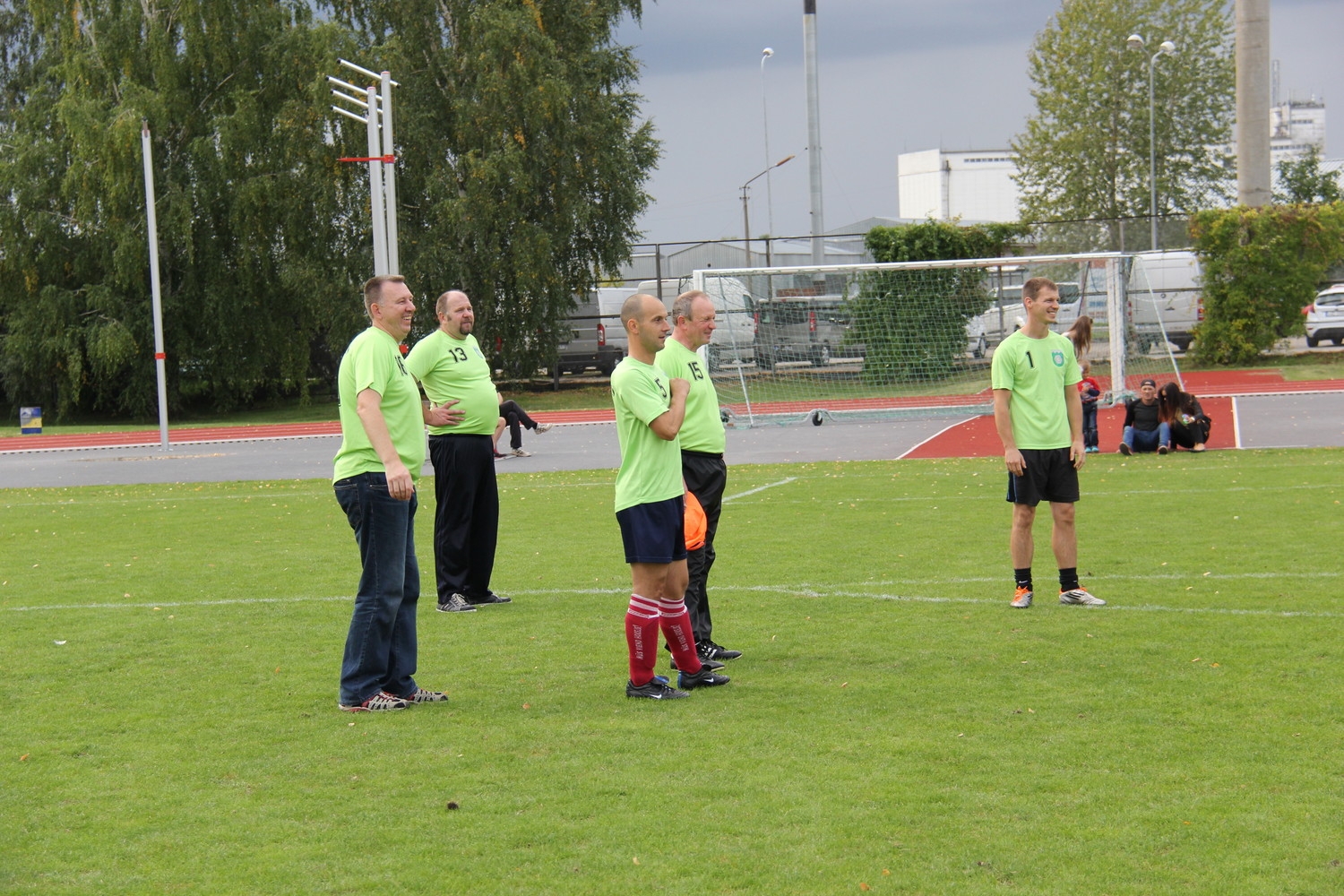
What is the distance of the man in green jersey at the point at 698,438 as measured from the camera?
6.58m

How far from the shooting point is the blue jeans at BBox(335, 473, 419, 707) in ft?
19.3

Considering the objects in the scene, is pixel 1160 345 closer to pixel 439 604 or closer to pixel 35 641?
pixel 439 604

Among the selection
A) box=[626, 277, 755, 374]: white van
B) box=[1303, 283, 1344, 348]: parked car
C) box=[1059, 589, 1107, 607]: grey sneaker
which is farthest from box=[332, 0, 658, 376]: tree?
box=[1059, 589, 1107, 607]: grey sneaker

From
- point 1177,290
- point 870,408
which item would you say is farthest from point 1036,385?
point 1177,290

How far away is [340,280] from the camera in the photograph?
107 ft

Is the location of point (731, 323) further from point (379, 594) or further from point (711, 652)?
point (379, 594)

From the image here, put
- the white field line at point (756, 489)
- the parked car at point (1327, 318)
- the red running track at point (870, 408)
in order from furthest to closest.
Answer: the parked car at point (1327, 318), the red running track at point (870, 408), the white field line at point (756, 489)

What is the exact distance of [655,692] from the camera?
616 centimetres

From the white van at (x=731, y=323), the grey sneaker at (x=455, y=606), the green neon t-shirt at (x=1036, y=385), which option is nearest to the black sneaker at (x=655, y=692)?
the grey sneaker at (x=455, y=606)

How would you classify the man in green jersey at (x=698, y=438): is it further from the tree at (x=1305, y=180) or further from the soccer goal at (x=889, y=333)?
the tree at (x=1305, y=180)

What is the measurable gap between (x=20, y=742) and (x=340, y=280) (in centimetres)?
2798

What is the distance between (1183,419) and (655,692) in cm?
1206

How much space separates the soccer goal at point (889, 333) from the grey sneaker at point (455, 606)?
1450 cm

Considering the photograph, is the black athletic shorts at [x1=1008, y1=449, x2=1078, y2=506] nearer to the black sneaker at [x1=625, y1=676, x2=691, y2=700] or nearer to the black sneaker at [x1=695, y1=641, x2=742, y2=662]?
the black sneaker at [x1=695, y1=641, x2=742, y2=662]
